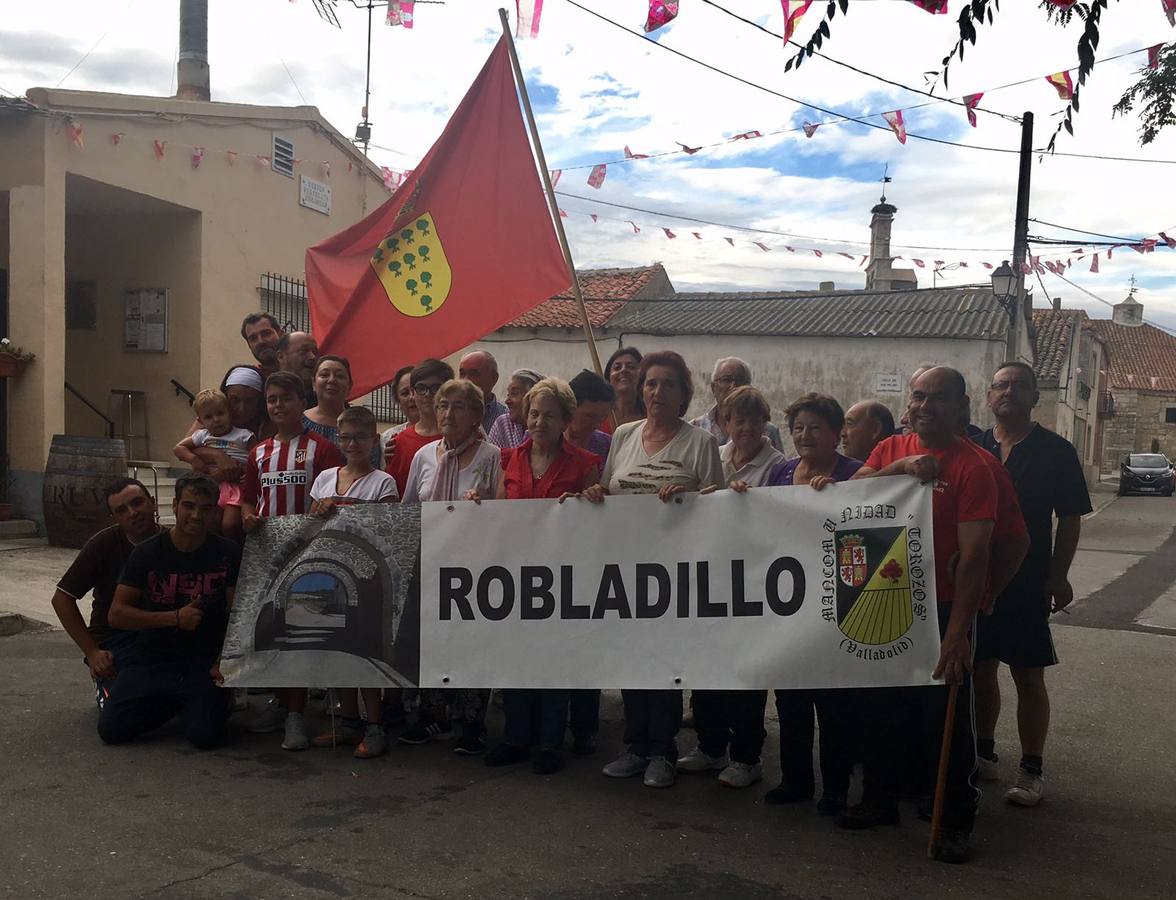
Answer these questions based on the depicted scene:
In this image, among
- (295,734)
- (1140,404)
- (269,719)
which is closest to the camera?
(295,734)

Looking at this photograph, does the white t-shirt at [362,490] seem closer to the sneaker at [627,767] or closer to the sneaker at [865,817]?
the sneaker at [627,767]

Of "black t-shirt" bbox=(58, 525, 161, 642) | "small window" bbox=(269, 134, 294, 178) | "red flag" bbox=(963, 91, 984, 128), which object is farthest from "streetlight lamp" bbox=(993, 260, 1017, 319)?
"black t-shirt" bbox=(58, 525, 161, 642)

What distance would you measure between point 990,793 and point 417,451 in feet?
10.2

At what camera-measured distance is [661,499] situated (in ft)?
15.7

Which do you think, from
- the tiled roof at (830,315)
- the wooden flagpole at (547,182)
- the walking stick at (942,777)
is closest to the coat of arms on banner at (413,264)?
the wooden flagpole at (547,182)

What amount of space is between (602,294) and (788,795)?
87.7ft

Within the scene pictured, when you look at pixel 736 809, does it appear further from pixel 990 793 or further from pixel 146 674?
pixel 146 674

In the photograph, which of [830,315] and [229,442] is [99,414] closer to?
[229,442]

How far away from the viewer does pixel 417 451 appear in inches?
223

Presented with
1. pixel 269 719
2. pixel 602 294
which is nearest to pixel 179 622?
pixel 269 719

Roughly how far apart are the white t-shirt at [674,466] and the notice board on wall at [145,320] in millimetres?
11051

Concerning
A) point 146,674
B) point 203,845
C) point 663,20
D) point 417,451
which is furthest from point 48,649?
point 663,20

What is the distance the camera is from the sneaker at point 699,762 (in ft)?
16.7

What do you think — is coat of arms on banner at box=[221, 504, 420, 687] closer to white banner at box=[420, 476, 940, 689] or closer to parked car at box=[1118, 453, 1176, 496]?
white banner at box=[420, 476, 940, 689]
